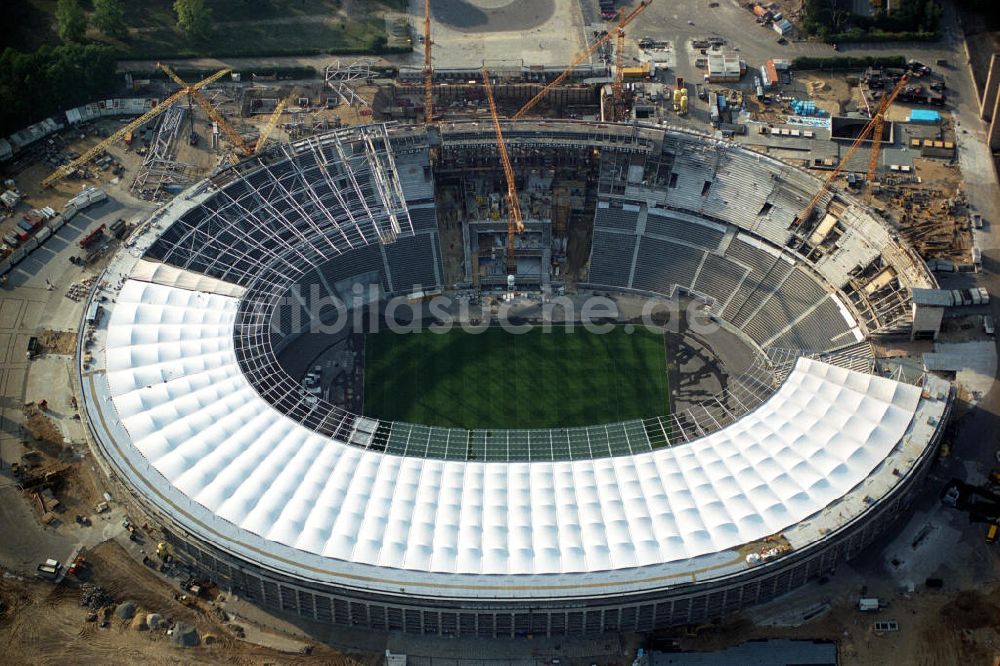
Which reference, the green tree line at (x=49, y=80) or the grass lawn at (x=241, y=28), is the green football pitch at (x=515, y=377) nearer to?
the grass lawn at (x=241, y=28)

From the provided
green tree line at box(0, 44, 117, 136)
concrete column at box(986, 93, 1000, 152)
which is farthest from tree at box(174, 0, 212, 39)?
concrete column at box(986, 93, 1000, 152)

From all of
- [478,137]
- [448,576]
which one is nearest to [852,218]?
[478,137]

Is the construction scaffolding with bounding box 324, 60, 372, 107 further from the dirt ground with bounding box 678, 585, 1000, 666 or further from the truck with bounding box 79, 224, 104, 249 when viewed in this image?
the dirt ground with bounding box 678, 585, 1000, 666

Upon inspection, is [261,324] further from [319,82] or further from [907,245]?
[907,245]

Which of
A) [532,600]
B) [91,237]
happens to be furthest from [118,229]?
[532,600]

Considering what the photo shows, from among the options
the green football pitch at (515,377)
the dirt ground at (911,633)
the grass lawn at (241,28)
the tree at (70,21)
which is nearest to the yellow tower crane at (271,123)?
the grass lawn at (241,28)

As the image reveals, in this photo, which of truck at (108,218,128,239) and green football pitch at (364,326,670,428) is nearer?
green football pitch at (364,326,670,428)

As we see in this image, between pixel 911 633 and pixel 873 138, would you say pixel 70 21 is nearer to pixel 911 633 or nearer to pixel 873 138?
pixel 873 138
